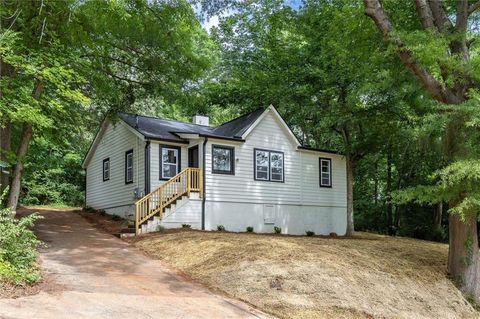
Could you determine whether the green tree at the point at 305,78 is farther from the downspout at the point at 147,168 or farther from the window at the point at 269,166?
the downspout at the point at 147,168

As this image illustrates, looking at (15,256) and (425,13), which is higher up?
(425,13)

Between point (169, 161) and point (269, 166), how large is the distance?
13.8 feet

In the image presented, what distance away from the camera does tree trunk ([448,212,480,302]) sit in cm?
998

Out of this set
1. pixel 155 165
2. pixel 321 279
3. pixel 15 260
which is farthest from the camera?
pixel 155 165

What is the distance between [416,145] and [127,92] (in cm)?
1027

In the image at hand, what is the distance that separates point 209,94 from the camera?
20797mm

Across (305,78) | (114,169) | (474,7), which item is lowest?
(114,169)

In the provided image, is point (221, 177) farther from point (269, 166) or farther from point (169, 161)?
point (269, 166)

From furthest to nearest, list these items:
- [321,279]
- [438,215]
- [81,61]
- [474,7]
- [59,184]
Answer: [59,184] < [438,215] < [81,61] < [474,7] < [321,279]

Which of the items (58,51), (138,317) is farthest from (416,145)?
(58,51)

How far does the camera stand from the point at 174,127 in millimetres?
19016

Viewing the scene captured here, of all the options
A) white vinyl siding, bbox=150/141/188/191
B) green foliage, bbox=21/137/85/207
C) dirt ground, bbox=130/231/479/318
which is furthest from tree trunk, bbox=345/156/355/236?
green foliage, bbox=21/137/85/207

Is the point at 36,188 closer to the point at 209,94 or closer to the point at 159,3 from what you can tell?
the point at 209,94

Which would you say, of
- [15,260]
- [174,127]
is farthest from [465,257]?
[174,127]
